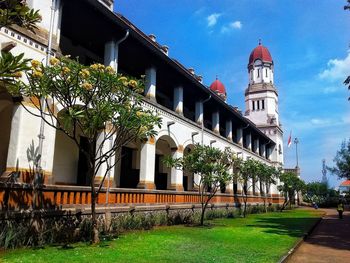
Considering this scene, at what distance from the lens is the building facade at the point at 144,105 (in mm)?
11250

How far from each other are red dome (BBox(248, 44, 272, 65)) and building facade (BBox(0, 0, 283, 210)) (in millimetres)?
22663

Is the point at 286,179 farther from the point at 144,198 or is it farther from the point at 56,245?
the point at 56,245

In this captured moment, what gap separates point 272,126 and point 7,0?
45.7 meters

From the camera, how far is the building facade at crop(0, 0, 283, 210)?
11250 millimetres

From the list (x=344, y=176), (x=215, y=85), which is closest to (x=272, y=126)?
(x=215, y=85)

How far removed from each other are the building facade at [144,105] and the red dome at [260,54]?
74.4ft

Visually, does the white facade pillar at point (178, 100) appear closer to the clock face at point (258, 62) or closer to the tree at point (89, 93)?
the tree at point (89, 93)

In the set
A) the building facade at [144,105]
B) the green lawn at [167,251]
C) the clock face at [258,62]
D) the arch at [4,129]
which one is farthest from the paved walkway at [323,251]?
the clock face at [258,62]

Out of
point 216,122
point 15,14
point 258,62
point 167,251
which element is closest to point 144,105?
point 167,251

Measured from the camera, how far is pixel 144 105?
673 inches

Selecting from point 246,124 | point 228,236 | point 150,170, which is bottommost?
point 228,236

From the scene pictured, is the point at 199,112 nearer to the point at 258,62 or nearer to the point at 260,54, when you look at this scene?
the point at 258,62

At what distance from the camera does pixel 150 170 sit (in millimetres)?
17641

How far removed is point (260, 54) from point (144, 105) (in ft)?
123
